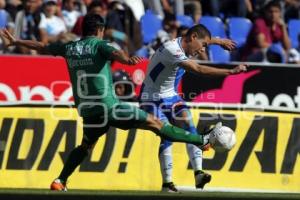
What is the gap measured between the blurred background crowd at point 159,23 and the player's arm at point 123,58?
579 cm

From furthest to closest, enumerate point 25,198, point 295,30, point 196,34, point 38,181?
1. point 295,30
2. point 38,181
3. point 196,34
4. point 25,198

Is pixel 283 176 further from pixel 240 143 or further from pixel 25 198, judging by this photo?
pixel 25 198

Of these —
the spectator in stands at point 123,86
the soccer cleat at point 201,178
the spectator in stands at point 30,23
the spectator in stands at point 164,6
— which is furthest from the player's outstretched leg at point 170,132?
the spectator in stands at point 164,6

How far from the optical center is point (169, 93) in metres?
13.5

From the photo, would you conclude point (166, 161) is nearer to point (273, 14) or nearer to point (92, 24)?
point (92, 24)

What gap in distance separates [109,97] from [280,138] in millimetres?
3725

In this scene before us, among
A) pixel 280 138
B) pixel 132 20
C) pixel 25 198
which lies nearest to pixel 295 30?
pixel 132 20

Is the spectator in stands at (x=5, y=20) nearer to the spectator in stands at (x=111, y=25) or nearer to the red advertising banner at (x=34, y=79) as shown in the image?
the spectator in stands at (x=111, y=25)

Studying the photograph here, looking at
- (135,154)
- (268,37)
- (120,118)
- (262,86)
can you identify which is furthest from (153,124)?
(268,37)

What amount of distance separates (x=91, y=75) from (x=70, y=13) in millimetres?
6767

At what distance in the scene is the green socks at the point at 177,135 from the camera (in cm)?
1255

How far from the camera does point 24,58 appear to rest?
1689 centimetres

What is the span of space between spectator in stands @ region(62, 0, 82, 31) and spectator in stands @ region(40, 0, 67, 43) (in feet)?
1.74

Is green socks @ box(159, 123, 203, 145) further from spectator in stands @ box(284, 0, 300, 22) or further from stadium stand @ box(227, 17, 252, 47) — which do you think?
spectator in stands @ box(284, 0, 300, 22)
